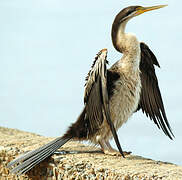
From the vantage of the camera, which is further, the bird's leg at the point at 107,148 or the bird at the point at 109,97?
the bird's leg at the point at 107,148

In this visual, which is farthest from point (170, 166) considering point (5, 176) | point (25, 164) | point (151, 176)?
point (5, 176)

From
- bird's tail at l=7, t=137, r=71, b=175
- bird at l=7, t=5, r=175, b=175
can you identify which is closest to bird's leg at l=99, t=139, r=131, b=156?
bird at l=7, t=5, r=175, b=175

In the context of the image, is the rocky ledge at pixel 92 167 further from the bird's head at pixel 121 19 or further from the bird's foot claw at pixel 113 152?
the bird's head at pixel 121 19

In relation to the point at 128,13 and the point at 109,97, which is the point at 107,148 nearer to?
the point at 109,97

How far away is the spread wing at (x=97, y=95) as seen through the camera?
9.07 feet

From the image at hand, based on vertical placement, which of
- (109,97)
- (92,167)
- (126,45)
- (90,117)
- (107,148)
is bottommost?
(92,167)

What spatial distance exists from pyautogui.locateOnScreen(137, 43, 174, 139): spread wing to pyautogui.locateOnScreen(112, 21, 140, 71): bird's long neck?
12.9 inches

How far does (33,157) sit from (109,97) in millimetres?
753

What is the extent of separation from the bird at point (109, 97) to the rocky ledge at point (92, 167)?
0.32 feet

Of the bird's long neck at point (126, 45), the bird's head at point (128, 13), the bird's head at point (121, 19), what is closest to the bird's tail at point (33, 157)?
the bird's long neck at point (126, 45)

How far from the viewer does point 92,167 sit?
2873 mm

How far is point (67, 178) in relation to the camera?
3.02m

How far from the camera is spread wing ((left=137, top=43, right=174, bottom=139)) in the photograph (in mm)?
3309

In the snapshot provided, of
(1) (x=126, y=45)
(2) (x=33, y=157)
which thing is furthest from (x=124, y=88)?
(2) (x=33, y=157)
